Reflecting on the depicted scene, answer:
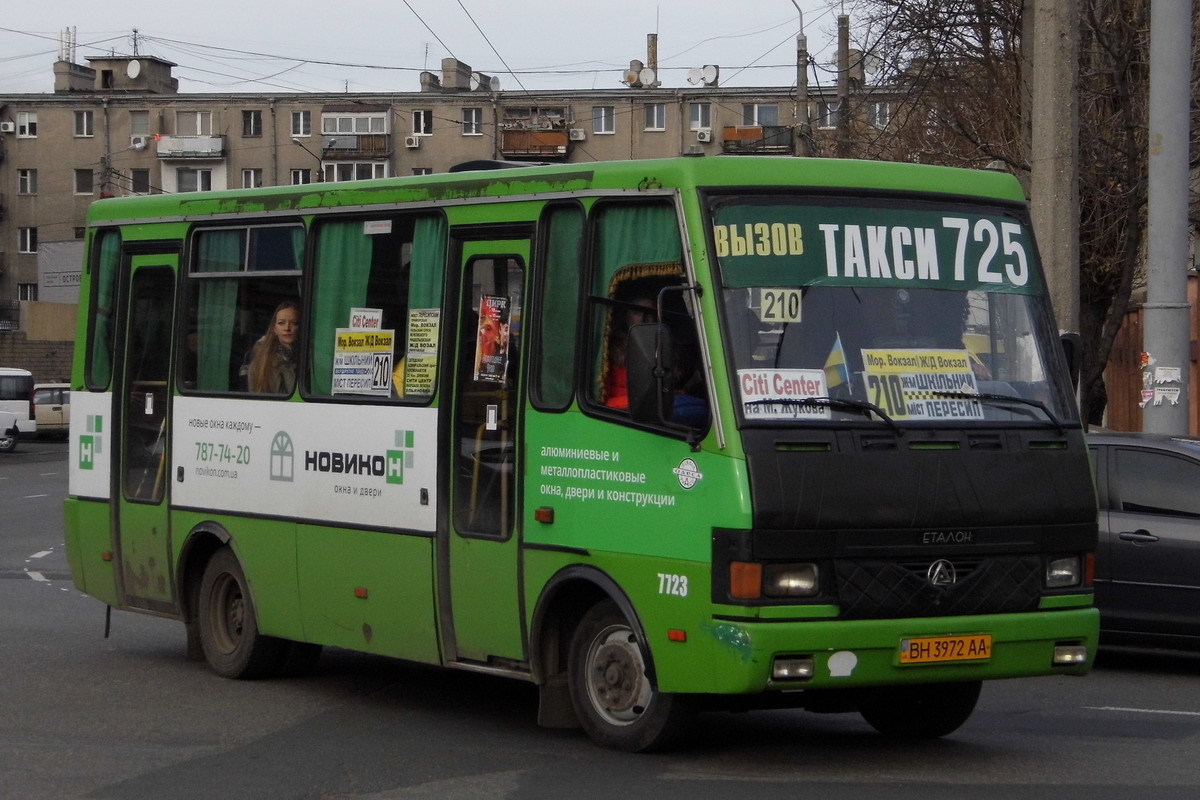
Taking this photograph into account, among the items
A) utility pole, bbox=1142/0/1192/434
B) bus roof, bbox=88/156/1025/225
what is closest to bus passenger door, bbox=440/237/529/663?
bus roof, bbox=88/156/1025/225

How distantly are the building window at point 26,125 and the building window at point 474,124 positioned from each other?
64.8ft

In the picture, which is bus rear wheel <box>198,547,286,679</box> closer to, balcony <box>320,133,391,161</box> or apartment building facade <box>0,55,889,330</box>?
apartment building facade <box>0,55,889,330</box>

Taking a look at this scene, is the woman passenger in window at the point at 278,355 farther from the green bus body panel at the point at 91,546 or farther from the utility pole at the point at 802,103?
the utility pole at the point at 802,103

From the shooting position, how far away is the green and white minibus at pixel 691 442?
7348mm

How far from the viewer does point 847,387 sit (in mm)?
7562

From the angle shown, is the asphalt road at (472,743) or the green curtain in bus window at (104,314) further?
the green curtain in bus window at (104,314)

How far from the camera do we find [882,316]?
775cm

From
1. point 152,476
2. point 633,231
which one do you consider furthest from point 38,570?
point 633,231

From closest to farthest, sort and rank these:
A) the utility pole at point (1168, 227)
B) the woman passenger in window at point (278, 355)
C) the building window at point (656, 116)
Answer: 1. the woman passenger in window at point (278, 355)
2. the utility pole at point (1168, 227)
3. the building window at point (656, 116)

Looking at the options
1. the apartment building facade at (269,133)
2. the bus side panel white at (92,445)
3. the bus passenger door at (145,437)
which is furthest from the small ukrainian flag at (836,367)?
the apartment building facade at (269,133)

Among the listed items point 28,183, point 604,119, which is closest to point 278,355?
point 604,119

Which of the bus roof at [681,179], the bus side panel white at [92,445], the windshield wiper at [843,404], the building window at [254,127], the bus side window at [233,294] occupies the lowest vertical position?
the bus side panel white at [92,445]

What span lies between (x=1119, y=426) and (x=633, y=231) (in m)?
22.7

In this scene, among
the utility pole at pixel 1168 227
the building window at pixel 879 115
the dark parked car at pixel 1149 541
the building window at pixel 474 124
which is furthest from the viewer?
the building window at pixel 474 124
